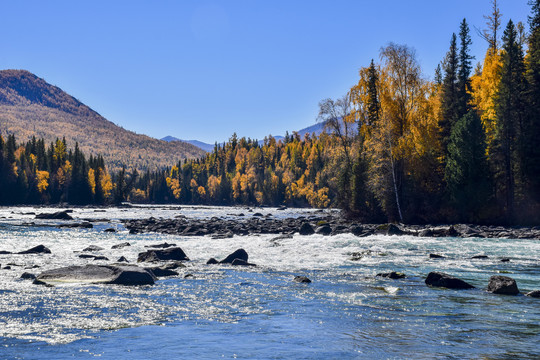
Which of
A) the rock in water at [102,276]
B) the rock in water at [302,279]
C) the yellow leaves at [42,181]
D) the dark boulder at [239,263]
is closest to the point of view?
the rock in water at [102,276]

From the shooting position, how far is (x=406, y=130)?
1636 inches

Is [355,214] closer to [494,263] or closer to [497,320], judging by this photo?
[494,263]

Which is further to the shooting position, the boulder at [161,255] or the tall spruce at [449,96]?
the tall spruce at [449,96]

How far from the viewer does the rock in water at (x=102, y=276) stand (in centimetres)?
1448

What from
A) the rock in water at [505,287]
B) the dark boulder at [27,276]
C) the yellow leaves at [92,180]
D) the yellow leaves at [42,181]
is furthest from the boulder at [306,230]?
the yellow leaves at [42,181]

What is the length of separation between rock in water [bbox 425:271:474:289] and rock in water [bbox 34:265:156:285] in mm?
8710

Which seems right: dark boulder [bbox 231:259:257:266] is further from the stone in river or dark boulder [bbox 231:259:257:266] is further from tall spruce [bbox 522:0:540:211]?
tall spruce [bbox 522:0:540:211]

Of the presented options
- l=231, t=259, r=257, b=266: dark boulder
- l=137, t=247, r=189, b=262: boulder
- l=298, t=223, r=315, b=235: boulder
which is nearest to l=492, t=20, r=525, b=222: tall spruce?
l=298, t=223, r=315, b=235: boulder

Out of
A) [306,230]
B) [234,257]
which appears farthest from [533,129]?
[234,257]

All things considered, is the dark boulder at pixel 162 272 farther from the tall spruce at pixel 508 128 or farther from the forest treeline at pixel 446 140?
the tall spruce at pixel 508 128

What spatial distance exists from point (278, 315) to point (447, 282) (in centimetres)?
600

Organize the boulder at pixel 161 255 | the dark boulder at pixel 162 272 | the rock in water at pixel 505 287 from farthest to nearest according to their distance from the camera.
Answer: the boulder at pixel 161 255, the dark boulder at pixel 162 272, the rock in water at pixel 505 287

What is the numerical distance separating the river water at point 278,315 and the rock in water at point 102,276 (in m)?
0.50

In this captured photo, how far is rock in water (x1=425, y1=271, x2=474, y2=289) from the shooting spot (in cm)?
1354
